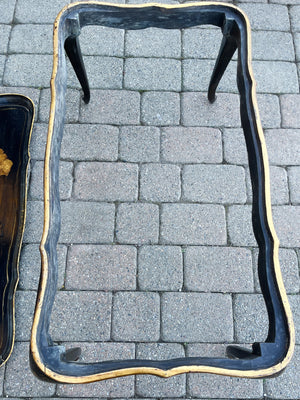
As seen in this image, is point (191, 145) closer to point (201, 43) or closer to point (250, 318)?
point (201, 43)

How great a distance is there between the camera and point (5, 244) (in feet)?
7.30

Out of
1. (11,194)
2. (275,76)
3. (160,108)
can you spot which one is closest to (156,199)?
(160,108)

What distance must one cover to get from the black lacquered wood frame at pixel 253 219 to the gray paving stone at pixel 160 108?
44cm

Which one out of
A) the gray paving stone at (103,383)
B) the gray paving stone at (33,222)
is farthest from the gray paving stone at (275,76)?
the gray paving stone at (103,383)

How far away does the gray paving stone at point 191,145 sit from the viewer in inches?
98.2

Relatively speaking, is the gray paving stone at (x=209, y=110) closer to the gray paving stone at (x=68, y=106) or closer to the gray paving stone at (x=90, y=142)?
the gray paving stone at (x=90, y=142)

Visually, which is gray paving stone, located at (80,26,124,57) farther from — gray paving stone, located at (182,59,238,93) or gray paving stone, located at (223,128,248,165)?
gray paving stone, located at (223,128,248,165)

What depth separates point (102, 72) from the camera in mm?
2707

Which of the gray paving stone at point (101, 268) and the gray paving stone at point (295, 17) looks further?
the gray paving stone at point (295, 17)

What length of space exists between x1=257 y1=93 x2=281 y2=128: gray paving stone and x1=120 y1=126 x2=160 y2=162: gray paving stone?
2.31ft

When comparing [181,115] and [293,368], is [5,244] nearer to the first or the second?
[181,115]

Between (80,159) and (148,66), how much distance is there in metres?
0.83

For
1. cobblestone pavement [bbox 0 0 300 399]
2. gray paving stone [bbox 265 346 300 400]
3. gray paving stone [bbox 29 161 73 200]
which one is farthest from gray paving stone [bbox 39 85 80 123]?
gray paving stone [bbox 265 346 300 400]

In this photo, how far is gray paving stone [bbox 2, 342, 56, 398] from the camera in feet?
6.70
